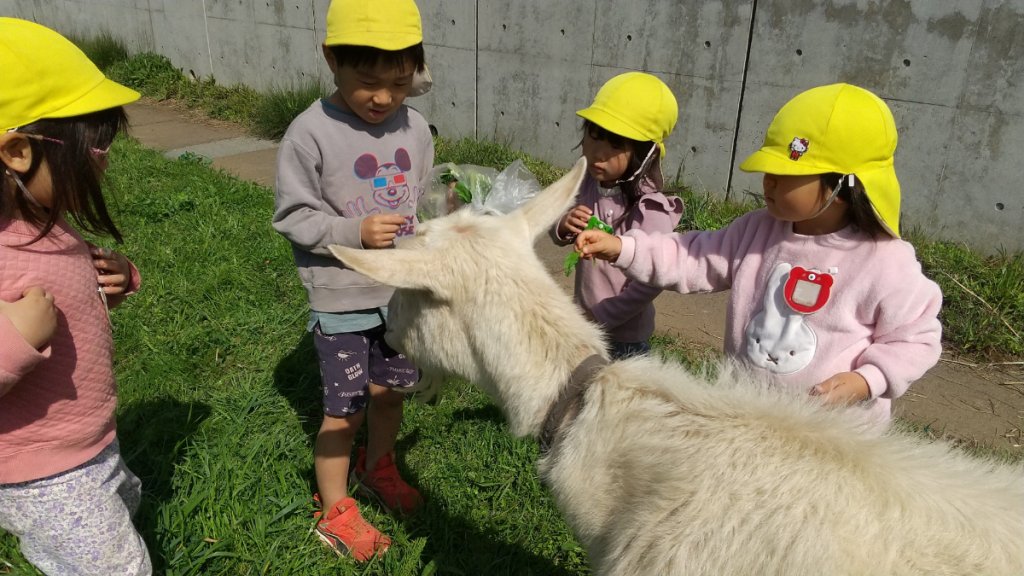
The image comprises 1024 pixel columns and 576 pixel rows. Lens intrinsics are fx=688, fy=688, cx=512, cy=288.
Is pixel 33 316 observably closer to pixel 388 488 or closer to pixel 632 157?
pixel 388 488

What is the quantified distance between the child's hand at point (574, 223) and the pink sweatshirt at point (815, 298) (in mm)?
321

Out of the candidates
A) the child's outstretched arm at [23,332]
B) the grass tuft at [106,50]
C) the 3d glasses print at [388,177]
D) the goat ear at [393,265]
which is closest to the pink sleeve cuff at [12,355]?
the child's outstretched arm at [23,332]

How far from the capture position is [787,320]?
237 cm

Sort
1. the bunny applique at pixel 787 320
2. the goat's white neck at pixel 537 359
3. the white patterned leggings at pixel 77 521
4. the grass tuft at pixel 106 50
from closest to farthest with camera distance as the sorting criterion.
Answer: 1. the white patterned leggings at pixel 77 521
2. the goat's white neck at pixel 537 359
3. the bunny applique at pixel 787 320
4. the grass tuft at pixel 106 50

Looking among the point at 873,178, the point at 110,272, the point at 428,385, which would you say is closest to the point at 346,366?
the point at 428,385

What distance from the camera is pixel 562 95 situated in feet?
25.3

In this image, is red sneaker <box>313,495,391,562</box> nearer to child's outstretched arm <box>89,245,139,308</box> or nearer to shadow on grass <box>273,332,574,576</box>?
shadow on grass <box>273,332,574,576</box>

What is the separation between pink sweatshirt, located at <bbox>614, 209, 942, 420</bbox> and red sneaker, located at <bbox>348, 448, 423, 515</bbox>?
163 cm

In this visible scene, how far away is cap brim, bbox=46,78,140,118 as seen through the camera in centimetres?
184

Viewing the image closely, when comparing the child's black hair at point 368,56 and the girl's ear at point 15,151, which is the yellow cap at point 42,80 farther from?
the child's black hair at point 368,56

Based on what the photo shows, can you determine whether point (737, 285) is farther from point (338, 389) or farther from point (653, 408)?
point (338, 389)

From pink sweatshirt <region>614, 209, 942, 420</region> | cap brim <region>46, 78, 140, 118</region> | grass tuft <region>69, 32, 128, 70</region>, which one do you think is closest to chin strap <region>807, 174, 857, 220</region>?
pink sweatshirt <region>614, 209, 942, 420</region>

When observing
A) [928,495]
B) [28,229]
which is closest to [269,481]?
[28,229]

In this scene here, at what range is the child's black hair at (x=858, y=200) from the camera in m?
2.18
